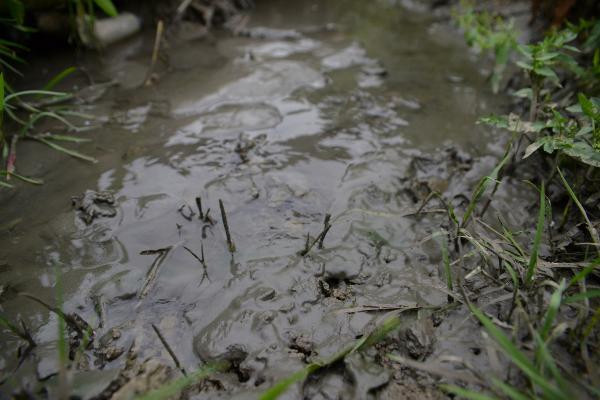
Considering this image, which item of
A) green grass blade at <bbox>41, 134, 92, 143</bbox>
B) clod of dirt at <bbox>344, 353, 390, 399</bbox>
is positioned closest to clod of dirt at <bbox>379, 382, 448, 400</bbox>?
clod of dirt at <bbox>344, 353, 390, 399</bbox>

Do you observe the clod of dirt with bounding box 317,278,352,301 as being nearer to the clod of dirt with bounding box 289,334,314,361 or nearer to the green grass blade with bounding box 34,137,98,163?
the clod of dirt with bounding box 289,334,314,361

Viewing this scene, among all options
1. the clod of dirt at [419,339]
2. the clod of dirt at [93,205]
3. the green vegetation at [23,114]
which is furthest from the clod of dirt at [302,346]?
the green vegetation at [23,114]

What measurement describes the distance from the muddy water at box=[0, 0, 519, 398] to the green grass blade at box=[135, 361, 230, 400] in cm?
4

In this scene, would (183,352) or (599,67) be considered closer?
(183,352)

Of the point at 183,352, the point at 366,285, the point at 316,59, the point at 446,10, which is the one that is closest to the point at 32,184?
the point at 183,352

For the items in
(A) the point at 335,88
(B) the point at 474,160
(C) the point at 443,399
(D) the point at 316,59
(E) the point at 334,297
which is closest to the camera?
(C) the point at 443,399

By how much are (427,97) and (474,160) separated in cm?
91

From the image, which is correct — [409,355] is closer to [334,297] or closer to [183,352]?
[334,297]

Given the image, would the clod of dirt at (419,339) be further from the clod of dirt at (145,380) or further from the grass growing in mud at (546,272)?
the clod of dirt at (145,380)

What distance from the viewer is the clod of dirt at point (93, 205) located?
82.0 inches

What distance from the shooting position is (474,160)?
8.68 feet

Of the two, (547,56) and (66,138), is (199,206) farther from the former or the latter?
(547,56)

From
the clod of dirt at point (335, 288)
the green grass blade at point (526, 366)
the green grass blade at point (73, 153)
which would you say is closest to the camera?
the green grass blade at point (526, 366)

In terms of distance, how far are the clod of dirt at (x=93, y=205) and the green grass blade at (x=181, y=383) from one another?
105 centimetres
